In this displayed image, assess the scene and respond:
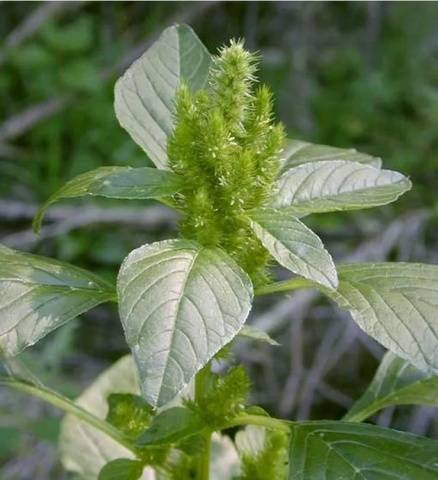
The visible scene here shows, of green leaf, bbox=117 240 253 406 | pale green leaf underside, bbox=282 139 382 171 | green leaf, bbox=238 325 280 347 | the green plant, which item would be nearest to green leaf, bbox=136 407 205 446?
the green plant

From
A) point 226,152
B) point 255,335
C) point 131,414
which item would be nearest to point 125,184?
point 226,152

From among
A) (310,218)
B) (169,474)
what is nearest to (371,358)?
(310,218)

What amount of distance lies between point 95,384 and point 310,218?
2.51 metres

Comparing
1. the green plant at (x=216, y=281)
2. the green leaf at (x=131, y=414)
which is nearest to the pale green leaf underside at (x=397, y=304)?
the green plant at (x=216, y=281)

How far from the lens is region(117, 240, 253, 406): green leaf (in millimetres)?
825

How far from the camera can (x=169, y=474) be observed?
1.20 metres

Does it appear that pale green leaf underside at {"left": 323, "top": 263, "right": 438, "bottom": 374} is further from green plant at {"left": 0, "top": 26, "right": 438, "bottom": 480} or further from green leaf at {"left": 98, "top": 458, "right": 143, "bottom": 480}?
green leaf at {"left": 98, "top": 458, "right": 143, "bottom": 480}

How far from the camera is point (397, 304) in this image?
0.95m

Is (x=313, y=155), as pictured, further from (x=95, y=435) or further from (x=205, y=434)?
(x=95, y=435)

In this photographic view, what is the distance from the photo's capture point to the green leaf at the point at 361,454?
0.99 meters

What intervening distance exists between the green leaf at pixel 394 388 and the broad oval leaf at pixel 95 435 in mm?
391

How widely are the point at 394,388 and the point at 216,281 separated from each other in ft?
1.63

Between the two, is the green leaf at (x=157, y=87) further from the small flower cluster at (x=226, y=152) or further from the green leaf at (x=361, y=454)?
the green leaf at (x=361, y=454)

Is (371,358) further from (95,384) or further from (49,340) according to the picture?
(95,384)
